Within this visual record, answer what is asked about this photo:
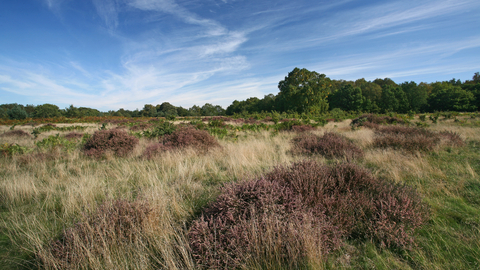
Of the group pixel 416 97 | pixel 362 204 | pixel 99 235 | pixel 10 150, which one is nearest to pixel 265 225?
pixel 362 204

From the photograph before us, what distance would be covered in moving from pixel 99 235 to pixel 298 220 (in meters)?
2.34

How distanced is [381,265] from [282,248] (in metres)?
0.98

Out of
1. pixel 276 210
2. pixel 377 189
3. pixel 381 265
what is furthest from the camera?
pixel 377 189

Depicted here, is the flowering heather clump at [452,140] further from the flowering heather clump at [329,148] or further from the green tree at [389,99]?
the green tree at [389,99]

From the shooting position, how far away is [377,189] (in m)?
2.81

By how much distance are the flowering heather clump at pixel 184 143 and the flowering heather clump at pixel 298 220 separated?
188 inches

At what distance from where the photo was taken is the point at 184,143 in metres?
7.25

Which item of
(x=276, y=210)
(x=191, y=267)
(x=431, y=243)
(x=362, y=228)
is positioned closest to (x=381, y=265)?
(x=362, y=228)

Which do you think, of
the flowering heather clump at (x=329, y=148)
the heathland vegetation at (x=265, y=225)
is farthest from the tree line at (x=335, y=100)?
the heathland vegetation at (x=265, y=225)

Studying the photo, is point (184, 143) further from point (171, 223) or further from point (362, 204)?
point (362, 204)

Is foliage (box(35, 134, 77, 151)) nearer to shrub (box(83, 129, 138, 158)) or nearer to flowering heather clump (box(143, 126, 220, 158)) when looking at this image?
shrub (box(83, 129, 138, 158))

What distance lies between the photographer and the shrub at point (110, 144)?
7.16 m

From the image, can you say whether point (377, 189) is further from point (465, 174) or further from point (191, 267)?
point (465, 174)

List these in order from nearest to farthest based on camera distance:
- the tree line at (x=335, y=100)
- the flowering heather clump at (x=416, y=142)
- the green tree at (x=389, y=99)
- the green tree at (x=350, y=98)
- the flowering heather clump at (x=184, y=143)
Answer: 1. the flowering heather clump at (x=416, y=142)
2. the flowering heather clump at (x=184, y=143)
3. the tree line at (x=335, y=100)
4. the green tree at (x=389, y=99)
5. the green tree at (x=350, y=98)
